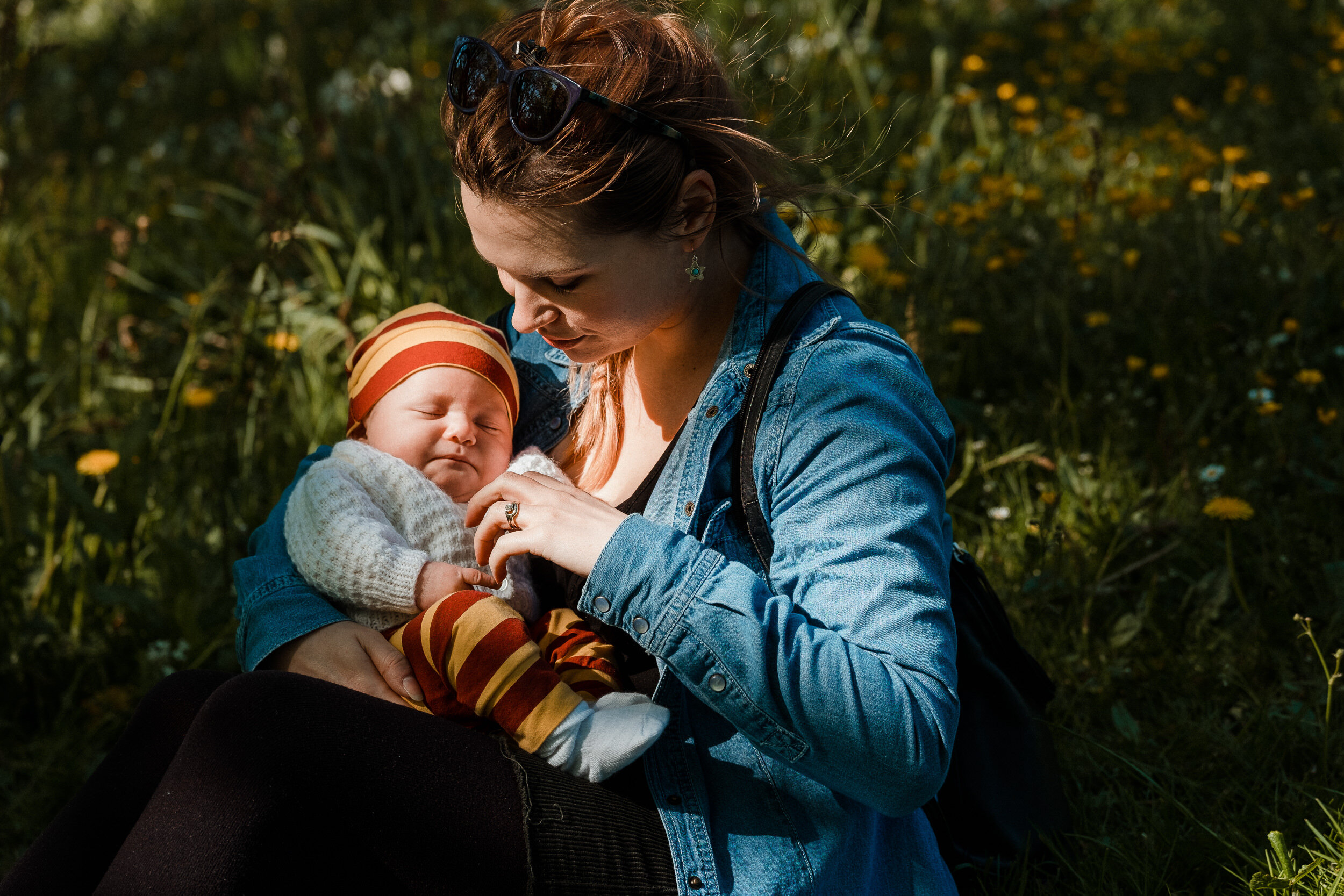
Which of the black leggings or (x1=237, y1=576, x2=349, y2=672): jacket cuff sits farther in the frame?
(x1=237, y1=576, x2=349, y2=672): jacket cuff

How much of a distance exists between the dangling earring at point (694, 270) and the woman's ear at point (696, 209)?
4 cm

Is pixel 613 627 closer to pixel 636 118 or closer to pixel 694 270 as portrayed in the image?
pixel 694 270

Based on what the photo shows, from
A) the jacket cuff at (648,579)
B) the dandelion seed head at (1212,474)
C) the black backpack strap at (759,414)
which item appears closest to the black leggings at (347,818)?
the jacket cuff at (648,579)

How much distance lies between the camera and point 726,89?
154 centimetres

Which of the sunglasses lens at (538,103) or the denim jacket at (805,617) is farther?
the sunglasses lens at (538,103)

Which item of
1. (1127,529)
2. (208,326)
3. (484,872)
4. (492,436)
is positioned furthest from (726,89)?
(208,326)

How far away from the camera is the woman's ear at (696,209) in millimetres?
1476

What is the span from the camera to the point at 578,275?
1.48 metres

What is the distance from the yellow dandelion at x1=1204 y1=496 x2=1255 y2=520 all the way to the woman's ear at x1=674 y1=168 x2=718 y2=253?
1133 mm

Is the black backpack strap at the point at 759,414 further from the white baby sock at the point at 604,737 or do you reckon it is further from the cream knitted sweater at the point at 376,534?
the cream knitted sweater at the point at 376,534

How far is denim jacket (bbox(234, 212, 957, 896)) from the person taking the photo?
4.01 ft

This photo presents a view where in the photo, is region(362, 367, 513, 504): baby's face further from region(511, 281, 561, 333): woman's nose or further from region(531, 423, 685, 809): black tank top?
region(511, 281, 561, 333): woman's nose

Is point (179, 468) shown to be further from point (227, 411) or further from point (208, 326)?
point (208, 326)

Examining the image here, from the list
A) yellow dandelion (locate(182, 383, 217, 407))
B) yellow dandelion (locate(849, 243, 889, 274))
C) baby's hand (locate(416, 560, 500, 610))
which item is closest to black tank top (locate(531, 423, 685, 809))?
baby's hand (locate(416, 560, 500, 610))
